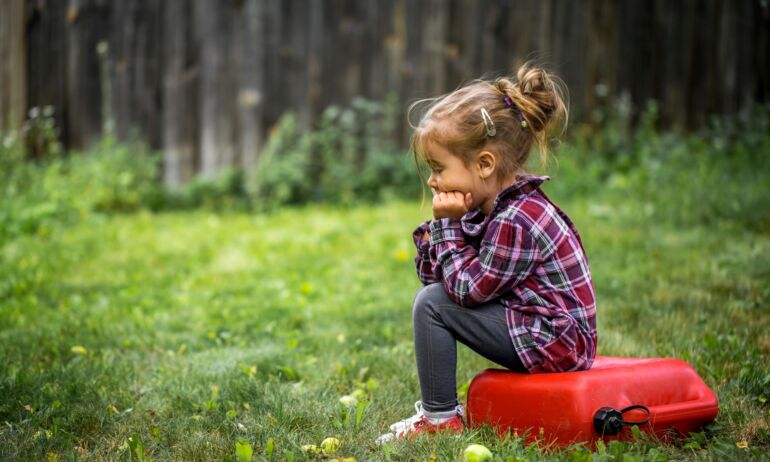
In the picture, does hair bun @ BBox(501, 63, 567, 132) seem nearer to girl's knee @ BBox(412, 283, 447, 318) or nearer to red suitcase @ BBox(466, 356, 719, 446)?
girl's knee @ BBox(412, 283, 447, 318)

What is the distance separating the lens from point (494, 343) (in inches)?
107

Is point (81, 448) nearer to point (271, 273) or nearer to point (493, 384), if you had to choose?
point (493, 384)

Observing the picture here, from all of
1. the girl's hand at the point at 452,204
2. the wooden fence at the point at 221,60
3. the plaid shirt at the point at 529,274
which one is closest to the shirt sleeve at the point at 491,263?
the plaid shirt at the point at 529,274

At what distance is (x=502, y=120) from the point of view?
2.73m

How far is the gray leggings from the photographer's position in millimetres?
2723

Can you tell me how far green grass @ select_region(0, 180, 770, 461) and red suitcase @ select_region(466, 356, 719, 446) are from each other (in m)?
0.06

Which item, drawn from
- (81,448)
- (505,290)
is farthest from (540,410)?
(81,448)

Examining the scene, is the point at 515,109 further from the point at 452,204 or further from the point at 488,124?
the point at 452,204

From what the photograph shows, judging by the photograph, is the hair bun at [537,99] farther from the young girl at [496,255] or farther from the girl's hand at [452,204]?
the girl's hand at [452,204]

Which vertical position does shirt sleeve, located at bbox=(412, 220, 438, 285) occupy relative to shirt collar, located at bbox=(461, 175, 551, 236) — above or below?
below

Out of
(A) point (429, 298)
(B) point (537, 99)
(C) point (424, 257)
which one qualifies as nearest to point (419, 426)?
(A) point (429, 298)

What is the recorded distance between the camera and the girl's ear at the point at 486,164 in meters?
2.74

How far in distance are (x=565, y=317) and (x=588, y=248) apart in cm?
311

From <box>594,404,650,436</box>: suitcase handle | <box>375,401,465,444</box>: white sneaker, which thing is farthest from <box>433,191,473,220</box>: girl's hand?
<box>594,404,650,436</box>: suitcase handle
